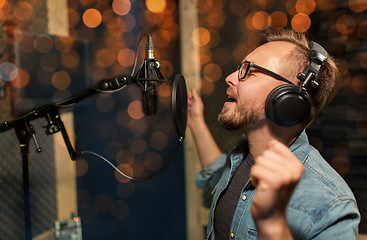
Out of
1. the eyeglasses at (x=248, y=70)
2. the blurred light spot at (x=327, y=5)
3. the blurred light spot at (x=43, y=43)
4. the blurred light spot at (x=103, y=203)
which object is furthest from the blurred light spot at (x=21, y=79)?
the blurred light spot at (x=327, y=5)

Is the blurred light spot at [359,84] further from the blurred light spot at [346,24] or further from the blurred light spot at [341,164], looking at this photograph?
the blurred light spot at [341,164]

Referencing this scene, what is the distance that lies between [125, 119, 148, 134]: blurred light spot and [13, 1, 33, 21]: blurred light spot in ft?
2.58

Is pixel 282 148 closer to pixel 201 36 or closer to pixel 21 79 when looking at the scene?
pixel 21 79

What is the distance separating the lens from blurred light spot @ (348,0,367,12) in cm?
158

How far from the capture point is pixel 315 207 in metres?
0.92

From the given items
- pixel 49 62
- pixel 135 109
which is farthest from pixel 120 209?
pixel 49 62

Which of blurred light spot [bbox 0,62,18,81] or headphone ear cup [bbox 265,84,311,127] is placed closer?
headphone ear cup [bbox 265,84,311,127]

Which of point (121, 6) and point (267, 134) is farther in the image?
point (121, 6)

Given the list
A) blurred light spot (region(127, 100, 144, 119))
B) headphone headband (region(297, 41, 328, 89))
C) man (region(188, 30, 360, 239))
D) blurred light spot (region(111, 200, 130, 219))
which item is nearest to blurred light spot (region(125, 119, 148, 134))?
blurred light spot (region(127, 100, 144, 119))

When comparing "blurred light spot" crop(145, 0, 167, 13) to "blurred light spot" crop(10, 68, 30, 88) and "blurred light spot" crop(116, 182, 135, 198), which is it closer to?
"blurred light spot" crop(10, 68, 30, 88)

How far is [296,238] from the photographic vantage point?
92cm

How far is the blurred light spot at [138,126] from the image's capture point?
6.43 feet

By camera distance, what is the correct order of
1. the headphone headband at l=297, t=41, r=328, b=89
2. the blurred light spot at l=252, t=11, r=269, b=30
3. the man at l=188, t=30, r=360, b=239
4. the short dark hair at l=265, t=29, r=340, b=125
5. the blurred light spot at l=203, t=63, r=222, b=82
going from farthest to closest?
the blurred light spot at l=203, t=63, r=222, b=82
the blurred light spot at l=252, t=11, r=269, b=30
the short dark hair at l=265, t=29, r=340, b=125
the headphone headband at l=297, t=41, r=328, b=89
the man at l=188, t=30, r=360, b=239

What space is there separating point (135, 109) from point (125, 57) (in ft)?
1.05
